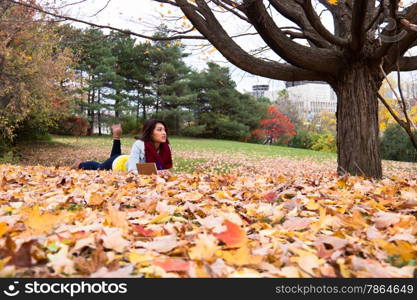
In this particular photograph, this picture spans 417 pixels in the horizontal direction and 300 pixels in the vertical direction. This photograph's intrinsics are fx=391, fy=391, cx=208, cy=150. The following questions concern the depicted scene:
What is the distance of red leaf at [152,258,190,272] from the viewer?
3.31 feet

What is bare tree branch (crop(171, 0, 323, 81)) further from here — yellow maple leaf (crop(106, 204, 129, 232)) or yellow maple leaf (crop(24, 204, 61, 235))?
yellow maple leaf (crop(24, 204, 61, 235))

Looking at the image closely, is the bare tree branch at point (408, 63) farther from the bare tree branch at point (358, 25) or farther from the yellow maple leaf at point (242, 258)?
the yellow maple leaf at point (242, 258)

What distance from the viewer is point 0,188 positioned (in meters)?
2.69

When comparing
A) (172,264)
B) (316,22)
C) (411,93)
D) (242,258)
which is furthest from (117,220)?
(411,93)

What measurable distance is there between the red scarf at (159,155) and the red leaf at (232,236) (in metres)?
4.01

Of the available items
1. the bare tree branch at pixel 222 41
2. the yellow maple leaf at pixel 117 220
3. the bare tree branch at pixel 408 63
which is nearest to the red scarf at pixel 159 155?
the bare tree branch at pixel 222 41

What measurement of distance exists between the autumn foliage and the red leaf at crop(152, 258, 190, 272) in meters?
33.0

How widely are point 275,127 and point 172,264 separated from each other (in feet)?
112

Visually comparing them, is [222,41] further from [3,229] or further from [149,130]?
[3,229]

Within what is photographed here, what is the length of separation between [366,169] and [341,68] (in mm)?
1256

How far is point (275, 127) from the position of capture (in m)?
34.6

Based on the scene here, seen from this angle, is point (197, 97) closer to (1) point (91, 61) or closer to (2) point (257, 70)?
(1) point (91, 61)

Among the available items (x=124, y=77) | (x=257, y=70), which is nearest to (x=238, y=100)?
(x=124, y=77)

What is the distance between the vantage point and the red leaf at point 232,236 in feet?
4.02
